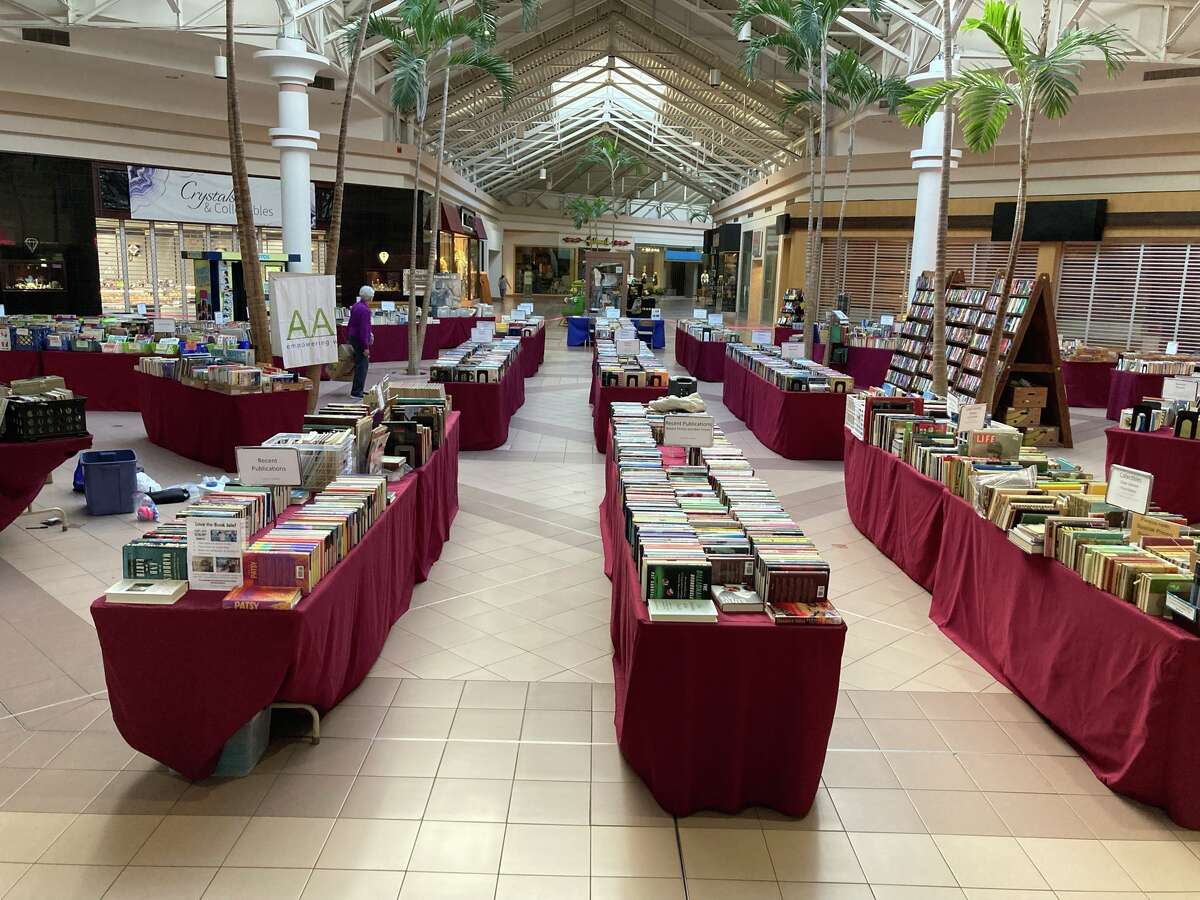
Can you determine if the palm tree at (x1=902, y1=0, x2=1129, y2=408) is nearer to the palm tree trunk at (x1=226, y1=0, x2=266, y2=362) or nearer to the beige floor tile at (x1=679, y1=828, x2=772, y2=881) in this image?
the palm tree trunk at (x1=226, y1=0, x2=266, y2=362)

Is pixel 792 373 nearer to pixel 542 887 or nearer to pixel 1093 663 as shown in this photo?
pixel 1093 663

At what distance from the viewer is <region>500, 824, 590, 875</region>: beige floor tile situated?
3137 millimetres

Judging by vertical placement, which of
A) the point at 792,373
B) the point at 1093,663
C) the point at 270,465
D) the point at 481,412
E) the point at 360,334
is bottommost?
the point at 1093,663

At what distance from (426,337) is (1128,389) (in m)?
13.6

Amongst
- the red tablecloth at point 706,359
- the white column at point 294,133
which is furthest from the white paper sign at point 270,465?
the red tablecloth at point 706,359

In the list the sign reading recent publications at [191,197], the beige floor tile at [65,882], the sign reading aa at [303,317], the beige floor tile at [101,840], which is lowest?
the beige floor tile at [65,882]

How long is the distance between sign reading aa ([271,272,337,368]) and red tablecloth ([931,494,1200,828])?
537 centimetres

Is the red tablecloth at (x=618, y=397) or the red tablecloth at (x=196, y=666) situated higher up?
the red tablecloth at (x=618, y=397)

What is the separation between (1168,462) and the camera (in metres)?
7.65

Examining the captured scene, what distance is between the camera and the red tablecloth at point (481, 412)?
1002 centimetres

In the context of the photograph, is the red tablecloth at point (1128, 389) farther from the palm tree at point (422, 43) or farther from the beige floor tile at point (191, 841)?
the beige floor tile at point (191, 841)

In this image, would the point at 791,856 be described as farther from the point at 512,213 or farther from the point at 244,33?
the point at 512,213

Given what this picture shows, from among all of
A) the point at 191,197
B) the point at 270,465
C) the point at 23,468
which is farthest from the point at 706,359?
the point at 270,465

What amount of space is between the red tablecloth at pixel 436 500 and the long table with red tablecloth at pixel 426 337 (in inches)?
397
